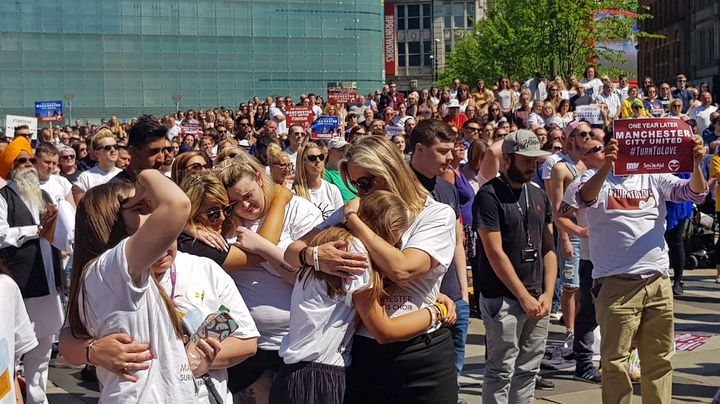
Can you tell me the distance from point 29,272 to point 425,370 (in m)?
3.98

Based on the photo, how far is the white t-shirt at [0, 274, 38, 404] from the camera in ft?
12.3

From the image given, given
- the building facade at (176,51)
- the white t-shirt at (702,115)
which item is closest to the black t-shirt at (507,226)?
the white t-shirt at (702,115)

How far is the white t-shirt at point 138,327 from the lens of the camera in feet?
11.9

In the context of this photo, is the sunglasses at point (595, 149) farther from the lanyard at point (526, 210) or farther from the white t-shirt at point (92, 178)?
the white t-shirt at point (92, 178)

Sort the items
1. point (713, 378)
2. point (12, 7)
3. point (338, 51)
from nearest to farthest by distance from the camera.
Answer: point (713, 378) → point (12, 7) → point (338, 51)

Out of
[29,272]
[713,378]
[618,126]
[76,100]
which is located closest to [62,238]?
[29,272]

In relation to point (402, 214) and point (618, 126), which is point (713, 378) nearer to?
point (618, 126)

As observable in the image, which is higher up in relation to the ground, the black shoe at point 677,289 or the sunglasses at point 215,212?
the sunglasses at point 215,212

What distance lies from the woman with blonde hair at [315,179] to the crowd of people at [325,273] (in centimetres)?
2

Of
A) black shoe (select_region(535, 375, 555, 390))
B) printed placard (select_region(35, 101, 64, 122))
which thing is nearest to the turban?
black shoe (select_region(535, 375, 555, 390))

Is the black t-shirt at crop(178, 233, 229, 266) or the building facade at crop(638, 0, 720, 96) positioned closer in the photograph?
the black t-shirt at crop(178, 233, 229, 266)

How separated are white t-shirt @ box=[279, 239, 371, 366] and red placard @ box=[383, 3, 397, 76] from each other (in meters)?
110

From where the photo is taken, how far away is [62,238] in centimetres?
732

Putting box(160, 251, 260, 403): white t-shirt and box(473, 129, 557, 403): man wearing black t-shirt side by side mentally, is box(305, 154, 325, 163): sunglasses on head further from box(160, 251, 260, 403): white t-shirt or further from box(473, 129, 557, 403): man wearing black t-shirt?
box(160, 251, 260, 403): white t-shirt
